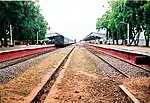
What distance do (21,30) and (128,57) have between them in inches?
1512

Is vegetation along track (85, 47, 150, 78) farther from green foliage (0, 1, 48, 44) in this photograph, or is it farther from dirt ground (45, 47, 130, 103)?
green foliage (0, 1, 48, 44)

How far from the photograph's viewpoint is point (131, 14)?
50938 millimetres

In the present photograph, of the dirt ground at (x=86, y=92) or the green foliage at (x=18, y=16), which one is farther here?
the green foliage at (x=18, y=16)

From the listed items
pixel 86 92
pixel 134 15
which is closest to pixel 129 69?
pixel 86 92

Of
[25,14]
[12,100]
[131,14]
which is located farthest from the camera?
[25,14]

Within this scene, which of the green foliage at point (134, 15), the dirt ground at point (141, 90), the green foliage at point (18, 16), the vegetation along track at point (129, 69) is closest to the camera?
the dirt ground at point (141, 90)

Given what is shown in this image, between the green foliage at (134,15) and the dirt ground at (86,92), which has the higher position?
the green foliage at (134,15)

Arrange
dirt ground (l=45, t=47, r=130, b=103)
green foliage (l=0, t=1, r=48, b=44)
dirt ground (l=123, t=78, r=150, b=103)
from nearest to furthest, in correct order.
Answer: dirt ground (l=45, t=47, r=130, b=103) < dirt ground (l=123, t=78, r=150, b=103) < green foliage (l=0, t=1, r=48, b=44)

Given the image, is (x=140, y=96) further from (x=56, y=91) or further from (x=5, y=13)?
(x=5, y=13)

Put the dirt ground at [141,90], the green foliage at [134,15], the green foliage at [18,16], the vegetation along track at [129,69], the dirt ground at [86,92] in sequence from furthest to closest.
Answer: the green foliage at [18,16], the green foliage at [134,15], the vegetation along track at [129,69], the dirt ground at [141,90], the dirt ground at [86,92]

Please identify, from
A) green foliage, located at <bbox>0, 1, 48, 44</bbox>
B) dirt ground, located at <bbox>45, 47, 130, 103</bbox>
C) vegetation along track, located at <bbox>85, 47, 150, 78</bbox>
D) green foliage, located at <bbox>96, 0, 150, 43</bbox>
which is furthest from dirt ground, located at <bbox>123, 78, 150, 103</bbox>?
green foliage, located at <bbox>0, 1, 48, 44</bbox>

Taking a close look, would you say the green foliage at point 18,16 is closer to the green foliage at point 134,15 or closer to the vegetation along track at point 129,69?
the green foliage at point 134,15

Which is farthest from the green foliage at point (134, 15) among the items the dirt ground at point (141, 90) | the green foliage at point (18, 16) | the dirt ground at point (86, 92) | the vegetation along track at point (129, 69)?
the dirt ground at point (86, 92)

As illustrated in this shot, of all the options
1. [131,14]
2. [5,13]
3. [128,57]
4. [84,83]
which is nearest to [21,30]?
[5,13]
